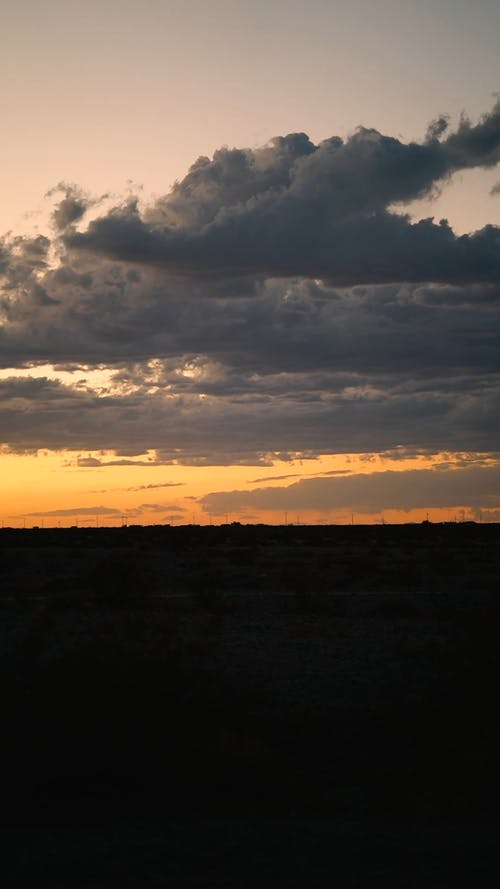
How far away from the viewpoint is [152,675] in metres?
13.4

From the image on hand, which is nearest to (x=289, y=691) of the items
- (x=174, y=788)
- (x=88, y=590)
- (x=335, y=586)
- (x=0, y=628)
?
(x=174, y=788)

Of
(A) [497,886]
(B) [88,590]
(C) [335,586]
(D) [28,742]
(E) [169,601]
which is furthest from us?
(C) [335,586]

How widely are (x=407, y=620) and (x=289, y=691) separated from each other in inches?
508

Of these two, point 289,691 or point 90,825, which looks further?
point 289,691

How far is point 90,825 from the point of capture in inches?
418

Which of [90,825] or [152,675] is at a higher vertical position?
[152,675]

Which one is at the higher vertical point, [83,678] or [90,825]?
[83,678]

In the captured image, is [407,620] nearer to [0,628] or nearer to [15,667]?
[0,628]

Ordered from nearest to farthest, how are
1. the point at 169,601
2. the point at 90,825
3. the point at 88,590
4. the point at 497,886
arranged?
1. the point at 497,886
2. the point at 90,825
3. the point at 169,601
4. the point at 88,590

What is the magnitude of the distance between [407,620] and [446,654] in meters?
13.6

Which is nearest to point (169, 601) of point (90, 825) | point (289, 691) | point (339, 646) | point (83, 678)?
point (339, 646)

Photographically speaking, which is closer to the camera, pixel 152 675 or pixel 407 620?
pixel 152 675

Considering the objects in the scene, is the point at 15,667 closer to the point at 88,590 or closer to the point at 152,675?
the point at 152,675

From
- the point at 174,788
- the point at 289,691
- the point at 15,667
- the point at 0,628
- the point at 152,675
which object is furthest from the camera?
the point at 0,628
